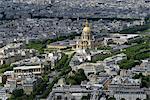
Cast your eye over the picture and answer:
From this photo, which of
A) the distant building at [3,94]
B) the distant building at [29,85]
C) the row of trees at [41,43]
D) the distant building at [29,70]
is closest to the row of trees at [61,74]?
the distant building at [29,85]

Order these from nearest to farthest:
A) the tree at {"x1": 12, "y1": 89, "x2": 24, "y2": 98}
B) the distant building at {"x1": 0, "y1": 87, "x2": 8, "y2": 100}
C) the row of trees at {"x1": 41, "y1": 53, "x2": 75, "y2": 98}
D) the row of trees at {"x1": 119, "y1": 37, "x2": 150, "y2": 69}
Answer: the distant building at {"x1": 0, "y1": 87, "x2": 8, "y2": 100}
the tree at {"x1": 12, "y1": 89, "x2": 24, "y2": 98}
the row of trees at {"x1": 41, "y1": 53, "x2": 75, "y2": 98}
the row of trees at {"x1": 119, "y1": 37, "x2": 150, "y2": 69}

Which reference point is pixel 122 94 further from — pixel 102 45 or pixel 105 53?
pixel 102 45

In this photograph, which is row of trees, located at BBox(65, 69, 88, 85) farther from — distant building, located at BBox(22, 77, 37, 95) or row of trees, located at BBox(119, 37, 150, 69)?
row of trees, located at BBox(119, 37, 150, 69)

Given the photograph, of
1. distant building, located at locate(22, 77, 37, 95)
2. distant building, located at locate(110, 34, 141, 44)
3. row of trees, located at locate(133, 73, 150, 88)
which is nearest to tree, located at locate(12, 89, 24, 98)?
distant building, located at locate(22, 77, 37, 95)

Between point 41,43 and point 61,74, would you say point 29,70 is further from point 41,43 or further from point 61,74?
point 41,43

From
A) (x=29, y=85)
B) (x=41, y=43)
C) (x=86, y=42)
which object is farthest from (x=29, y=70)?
(x=41, y=43)

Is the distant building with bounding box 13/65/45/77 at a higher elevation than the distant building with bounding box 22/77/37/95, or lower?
lower

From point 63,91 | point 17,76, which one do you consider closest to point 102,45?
point 17,76

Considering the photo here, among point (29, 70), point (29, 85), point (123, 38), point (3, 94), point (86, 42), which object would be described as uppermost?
point (29, 85)

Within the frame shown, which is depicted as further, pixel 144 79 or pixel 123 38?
pixel 123 38

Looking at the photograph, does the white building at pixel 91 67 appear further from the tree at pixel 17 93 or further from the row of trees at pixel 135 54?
the tree at pixel 17 93

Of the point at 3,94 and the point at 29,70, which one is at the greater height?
the point at 3,94
